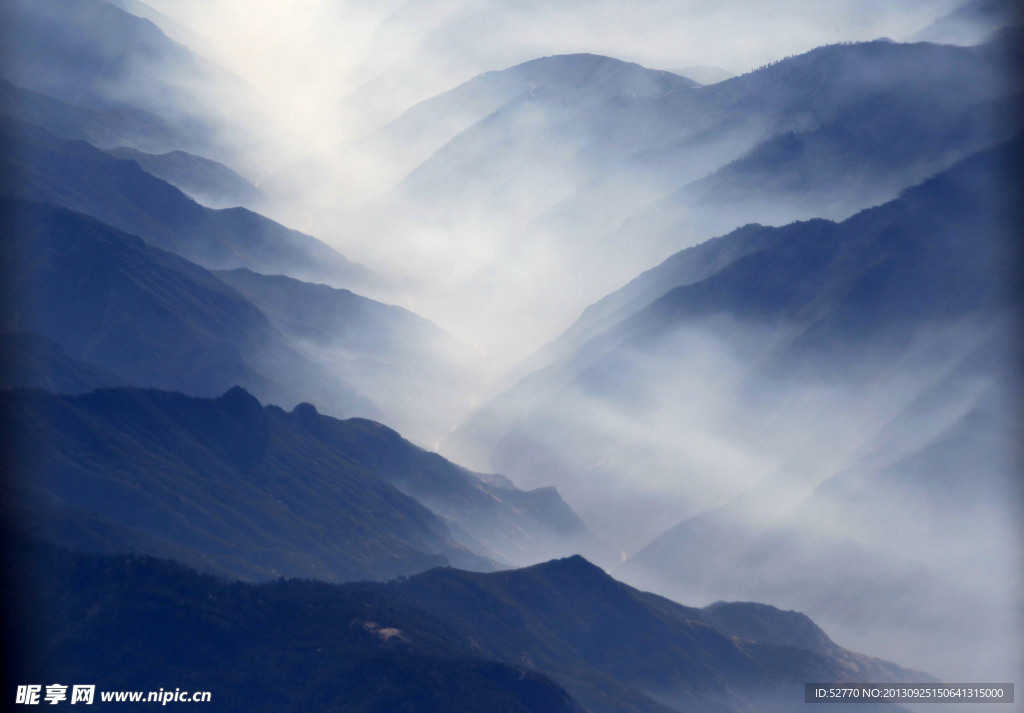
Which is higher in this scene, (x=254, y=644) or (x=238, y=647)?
(x=254, y=644)

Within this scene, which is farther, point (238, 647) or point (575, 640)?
point (575, 640)

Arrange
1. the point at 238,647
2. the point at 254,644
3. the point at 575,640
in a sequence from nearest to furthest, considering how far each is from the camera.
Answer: the point at 238,647 → the point at 254,644 → the point at 575,640

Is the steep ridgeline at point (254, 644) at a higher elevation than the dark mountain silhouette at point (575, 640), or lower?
lower

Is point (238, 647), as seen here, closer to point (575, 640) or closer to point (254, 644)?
point (254, 644)

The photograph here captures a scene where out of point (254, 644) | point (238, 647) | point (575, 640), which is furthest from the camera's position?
point (575, 640)

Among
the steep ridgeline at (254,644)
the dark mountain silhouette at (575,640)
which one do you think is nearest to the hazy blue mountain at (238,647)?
the steep ridgeline at (254,644)

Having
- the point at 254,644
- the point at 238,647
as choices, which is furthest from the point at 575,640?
the point at 238,647

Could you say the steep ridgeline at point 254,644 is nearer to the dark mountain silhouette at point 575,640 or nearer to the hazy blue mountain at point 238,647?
the hazy blue mountain at point 238,647

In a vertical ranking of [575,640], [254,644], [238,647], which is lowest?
[238,647]

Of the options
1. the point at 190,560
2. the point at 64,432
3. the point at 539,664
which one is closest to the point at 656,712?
the point at 539,664

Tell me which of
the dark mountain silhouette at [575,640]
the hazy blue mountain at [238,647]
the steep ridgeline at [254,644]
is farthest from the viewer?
the dark mountain silhouette at [575,640]
